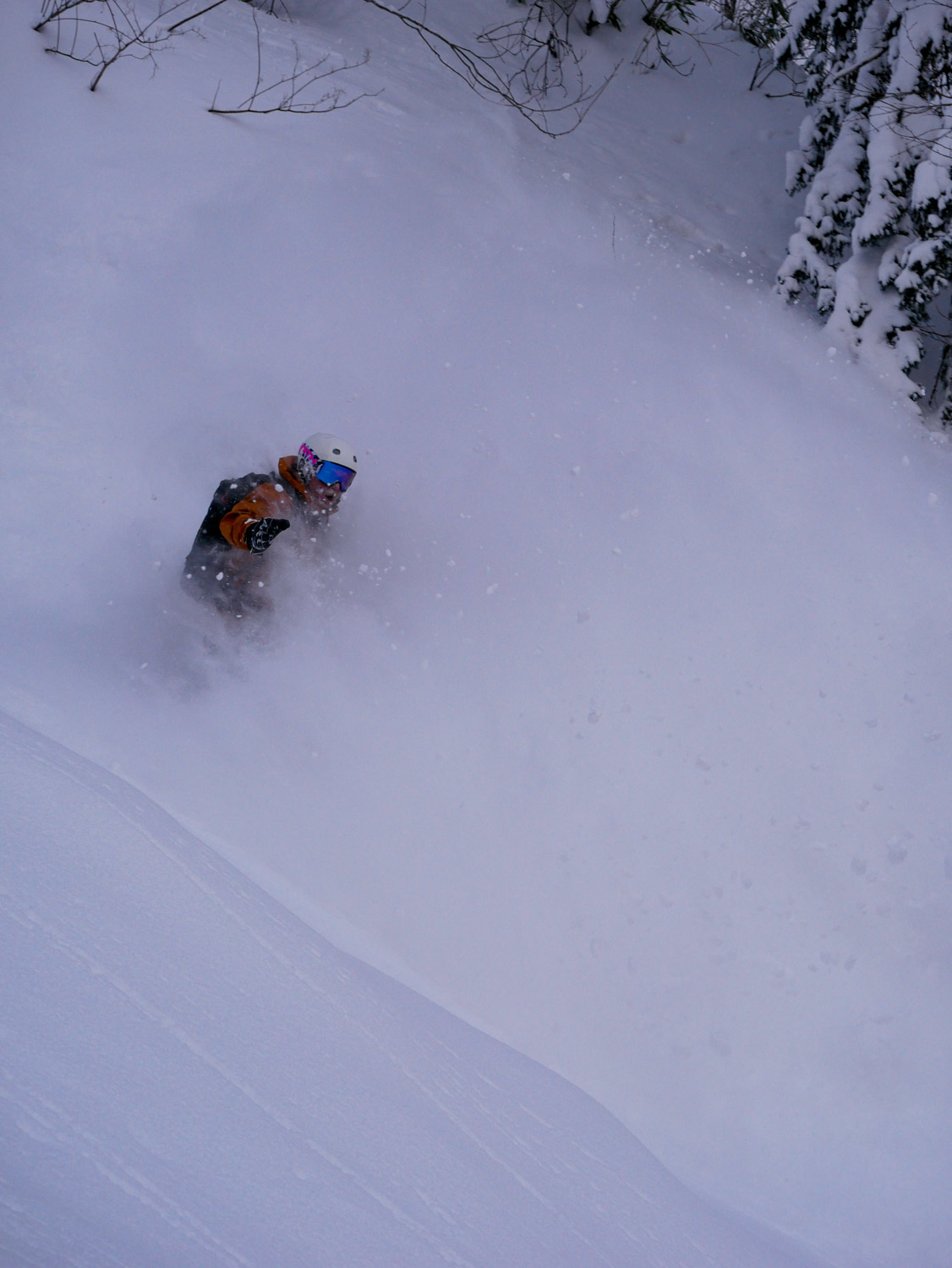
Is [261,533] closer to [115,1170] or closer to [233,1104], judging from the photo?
[233,1104]

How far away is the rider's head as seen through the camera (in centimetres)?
484

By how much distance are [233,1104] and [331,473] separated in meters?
3.45

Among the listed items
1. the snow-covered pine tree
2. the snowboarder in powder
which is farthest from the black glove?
the snow-covered pine tree

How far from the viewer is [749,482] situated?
7.12 meters

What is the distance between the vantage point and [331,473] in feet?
15.9

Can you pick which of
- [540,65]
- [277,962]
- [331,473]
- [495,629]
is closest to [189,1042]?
[277,962]

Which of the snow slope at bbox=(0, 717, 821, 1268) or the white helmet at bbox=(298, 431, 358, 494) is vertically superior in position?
the white helmet at bbox=(298, 431, 358, 494)

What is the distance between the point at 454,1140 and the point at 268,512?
310cm

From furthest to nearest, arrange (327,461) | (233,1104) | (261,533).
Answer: (327,461), (261,533), (233,1104)

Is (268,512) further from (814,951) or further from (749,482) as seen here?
(749,482)

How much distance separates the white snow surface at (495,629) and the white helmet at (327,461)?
3.17ft

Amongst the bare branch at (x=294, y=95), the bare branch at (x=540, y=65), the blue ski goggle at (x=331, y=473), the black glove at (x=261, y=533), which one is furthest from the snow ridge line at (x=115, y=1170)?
the bare branch at (x=540, y=65)

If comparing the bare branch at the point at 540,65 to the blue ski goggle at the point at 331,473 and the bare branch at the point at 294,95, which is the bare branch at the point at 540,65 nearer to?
the bare branch at the point at 294,95

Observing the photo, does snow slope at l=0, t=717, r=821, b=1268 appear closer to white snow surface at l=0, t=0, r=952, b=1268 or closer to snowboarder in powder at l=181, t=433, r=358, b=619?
white snow surface at l=0, t=0, r=952, b=1268
